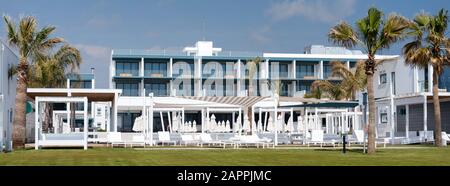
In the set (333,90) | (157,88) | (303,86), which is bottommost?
(333,90)

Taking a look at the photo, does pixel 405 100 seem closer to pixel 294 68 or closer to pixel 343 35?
pixel 343 35

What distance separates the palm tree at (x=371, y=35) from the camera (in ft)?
88.8

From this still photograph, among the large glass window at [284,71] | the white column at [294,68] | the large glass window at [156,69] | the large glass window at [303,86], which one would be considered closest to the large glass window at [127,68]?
the large glass window at [156,69]

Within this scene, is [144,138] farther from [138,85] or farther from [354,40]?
[138,85]

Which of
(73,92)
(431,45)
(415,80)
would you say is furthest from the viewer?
(415,80)

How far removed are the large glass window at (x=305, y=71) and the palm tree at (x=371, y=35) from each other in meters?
55.0

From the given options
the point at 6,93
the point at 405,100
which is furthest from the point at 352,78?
the point at 6,93

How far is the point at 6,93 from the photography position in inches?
1308

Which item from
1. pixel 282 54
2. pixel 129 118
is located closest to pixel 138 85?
pixel 129 118

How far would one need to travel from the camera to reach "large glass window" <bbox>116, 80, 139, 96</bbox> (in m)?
80.1

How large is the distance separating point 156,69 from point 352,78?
1121 inches

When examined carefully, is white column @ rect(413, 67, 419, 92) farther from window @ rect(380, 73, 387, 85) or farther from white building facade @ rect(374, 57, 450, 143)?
window @ rect(380, 73, 387, 85)

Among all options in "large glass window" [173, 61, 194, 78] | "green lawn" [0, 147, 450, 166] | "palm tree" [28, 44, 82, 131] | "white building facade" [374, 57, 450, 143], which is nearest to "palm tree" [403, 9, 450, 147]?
"white building facade" [374, 57, 450, 143]
